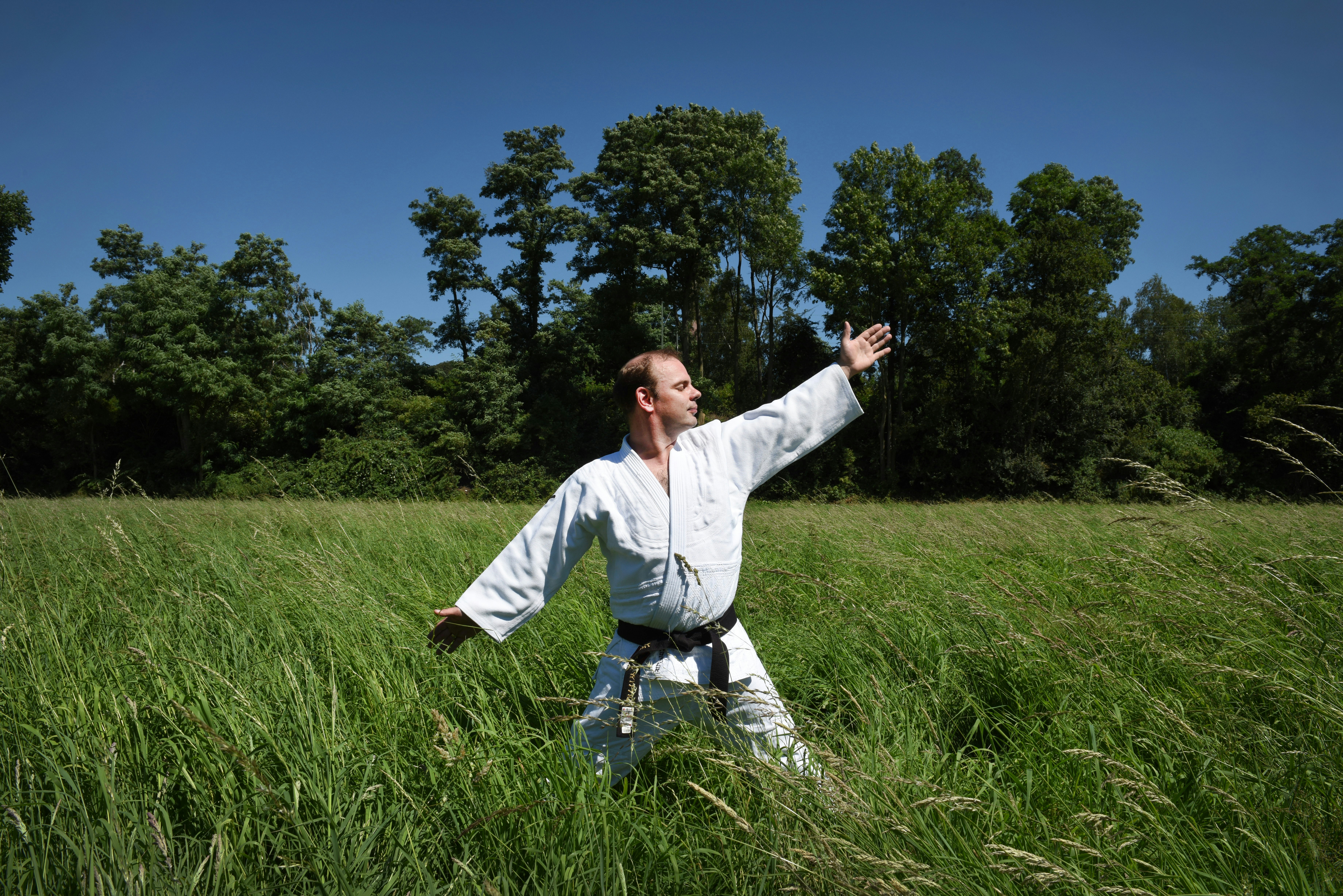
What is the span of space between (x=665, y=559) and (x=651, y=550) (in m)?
0.05

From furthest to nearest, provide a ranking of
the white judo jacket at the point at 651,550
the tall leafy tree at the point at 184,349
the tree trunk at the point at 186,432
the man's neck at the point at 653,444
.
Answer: the tree trunk at the point at 186,432 < the tall leafy tree at the point at 184,349 < the man's neck at the point at 653,444 < the white judo jacket at the point at 651,550

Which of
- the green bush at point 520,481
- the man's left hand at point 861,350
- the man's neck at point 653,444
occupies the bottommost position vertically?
the green bush at point 520,481

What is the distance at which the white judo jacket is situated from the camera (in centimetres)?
202

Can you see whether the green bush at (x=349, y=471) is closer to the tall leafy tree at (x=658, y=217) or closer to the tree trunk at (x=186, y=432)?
the tree trunk at (x=186, y=432)

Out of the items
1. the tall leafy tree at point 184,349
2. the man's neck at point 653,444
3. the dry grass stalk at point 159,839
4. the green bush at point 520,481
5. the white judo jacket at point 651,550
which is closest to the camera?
the dry grass stalk at point 159,839

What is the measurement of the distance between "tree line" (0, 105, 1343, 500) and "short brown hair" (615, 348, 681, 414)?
19608 mm

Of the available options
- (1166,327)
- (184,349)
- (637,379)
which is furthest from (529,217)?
(1166,327)

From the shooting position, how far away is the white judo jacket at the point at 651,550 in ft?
6.64

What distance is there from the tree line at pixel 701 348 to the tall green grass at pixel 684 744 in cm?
1898

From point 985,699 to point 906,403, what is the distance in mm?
25784

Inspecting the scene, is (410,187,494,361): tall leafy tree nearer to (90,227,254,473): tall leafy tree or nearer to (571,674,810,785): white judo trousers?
(90,227,254,473): tall leafy tree

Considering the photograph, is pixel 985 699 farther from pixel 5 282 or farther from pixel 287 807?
pixel 5 282

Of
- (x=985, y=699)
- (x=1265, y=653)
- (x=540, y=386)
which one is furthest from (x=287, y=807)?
(x=540, y=386)

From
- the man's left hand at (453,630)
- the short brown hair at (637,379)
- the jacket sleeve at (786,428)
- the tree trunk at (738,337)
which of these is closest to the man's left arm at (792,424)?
the jacket sleeve at (786,428)
